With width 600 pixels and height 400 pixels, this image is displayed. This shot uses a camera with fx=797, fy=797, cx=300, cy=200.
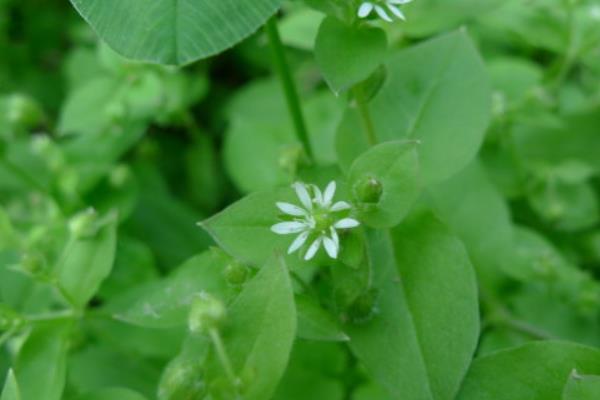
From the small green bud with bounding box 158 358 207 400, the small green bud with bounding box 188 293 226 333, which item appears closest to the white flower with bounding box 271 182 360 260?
the small green bud with bounding box 188 293 226 333

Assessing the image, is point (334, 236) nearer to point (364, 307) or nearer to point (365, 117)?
point (364, 307)

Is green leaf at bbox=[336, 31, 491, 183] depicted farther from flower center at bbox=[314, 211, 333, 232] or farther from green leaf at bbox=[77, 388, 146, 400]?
green leaf at bbox=[77, 388, 146, 400]

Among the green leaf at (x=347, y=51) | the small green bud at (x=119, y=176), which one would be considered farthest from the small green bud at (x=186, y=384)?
Result: the small green bud at (x=119, y=176)

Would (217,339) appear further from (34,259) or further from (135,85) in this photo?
(135,85)

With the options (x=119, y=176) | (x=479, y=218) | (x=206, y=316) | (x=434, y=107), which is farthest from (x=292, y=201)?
(x=119, y=176)

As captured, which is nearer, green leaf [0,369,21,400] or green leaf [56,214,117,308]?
green leaf [0,369,21,400]

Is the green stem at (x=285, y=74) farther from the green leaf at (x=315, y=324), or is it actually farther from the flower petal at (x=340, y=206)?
the green leaf at (x=315, y=324)

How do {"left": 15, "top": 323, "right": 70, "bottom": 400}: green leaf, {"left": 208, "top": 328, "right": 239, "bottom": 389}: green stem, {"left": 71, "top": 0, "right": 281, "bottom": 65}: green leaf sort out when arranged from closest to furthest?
{"left": 208, "top": 328, "right": 239, "bottom": 389}: green stem → {"left": 71, "top": 0, "right": 281, "bottom": 65}: green leaf → {"left": 15, "top": 323, "right": 70, "bottom": 400}: green leaf
